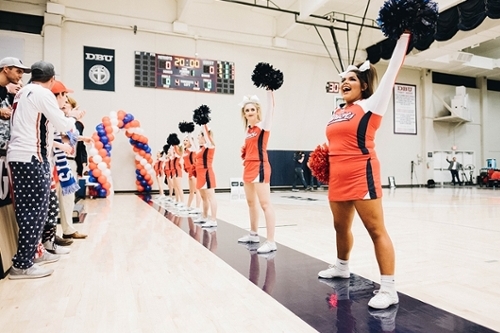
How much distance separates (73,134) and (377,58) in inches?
450

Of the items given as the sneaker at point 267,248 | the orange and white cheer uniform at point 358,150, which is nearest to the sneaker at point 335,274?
the orange and white cheer uniform at point 358,150

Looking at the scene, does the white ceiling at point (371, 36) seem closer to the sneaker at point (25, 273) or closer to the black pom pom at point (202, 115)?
the black pom pom at point (202, 115)

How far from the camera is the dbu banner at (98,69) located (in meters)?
9.73

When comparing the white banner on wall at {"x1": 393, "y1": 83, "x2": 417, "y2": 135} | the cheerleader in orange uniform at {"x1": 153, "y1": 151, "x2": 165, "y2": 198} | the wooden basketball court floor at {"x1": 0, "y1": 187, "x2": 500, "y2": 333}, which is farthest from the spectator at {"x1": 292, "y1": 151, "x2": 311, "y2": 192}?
the wooden basketball court floor at {"x1": 0, "y1": 187, "x2": 500, "y2": 333}

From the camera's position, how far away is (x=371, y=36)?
12352 mm

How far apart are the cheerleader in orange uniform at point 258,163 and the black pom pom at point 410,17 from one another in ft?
4.27

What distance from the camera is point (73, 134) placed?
324cm

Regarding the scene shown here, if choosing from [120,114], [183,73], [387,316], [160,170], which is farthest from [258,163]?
[183,73]

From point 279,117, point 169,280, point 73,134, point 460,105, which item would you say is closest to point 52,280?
point 169,280

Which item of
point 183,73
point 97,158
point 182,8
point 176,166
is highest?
point 182,8

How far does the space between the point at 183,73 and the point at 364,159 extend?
31.7 ft

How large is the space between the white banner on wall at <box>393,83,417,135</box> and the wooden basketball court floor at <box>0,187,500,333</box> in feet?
36.2

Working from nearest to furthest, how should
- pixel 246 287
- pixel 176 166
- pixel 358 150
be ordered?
pixel 358 150 → pixel 246 287 → pixel 176 166

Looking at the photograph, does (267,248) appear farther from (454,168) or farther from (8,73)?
(454,168)
